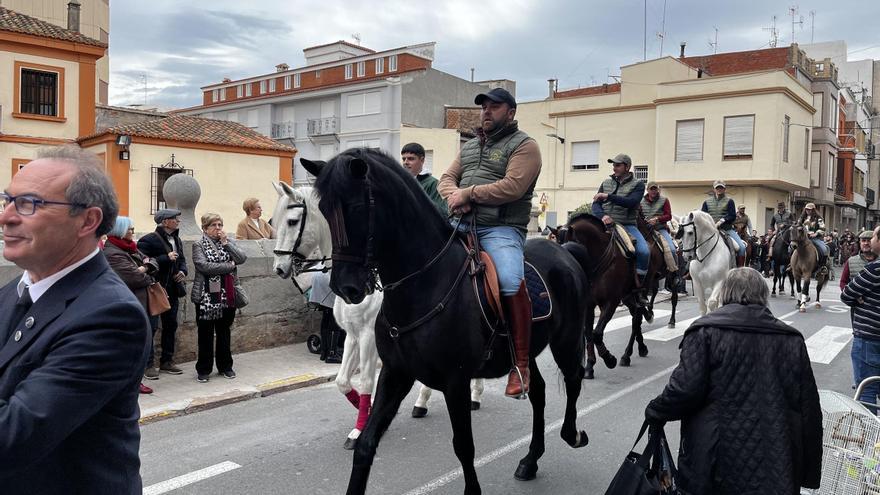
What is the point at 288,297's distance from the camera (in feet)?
30.4

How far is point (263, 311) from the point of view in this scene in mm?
8977

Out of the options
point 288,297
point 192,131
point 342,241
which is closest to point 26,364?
point 342,241

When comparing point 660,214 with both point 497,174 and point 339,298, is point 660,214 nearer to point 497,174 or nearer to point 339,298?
point 339,298

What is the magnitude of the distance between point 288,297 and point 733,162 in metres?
27.0

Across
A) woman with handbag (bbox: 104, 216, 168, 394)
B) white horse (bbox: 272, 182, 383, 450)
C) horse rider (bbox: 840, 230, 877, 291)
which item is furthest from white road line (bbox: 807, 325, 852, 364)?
woman with handbag (bbox: 104, 216, 168, 394)

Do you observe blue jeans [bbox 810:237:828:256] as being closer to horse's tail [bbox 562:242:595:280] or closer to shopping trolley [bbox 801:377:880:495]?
horse's tail [bbox 562:242:595:280]

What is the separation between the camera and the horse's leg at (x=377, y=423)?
360 cm

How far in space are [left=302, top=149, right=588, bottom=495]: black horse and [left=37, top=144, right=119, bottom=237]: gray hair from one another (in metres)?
1.64

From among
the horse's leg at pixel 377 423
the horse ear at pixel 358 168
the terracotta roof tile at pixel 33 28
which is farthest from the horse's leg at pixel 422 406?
the terracotta roof tile at pixel 33 28

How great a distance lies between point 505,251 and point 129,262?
4.30 metres

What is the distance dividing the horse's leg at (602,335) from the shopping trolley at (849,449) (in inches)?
144

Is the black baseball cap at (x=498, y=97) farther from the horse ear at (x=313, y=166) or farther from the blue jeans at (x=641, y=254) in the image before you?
the blue jeans at (x=641, y=254)

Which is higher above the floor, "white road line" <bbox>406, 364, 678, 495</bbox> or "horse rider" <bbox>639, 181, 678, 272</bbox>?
A: "horse rider" <bbox>639, 181, 678, 272</bbox>

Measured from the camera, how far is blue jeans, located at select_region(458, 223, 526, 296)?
4.22 metres
